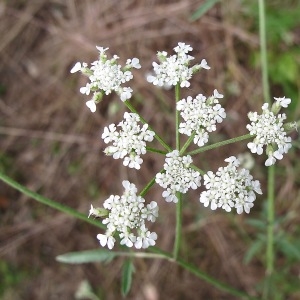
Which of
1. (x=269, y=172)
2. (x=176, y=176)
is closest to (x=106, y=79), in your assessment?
(x=176, y=176)

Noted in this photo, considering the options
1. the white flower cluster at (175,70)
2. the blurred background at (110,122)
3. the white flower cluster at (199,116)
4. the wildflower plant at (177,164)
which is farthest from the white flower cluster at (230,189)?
the blurred background at (110,122)

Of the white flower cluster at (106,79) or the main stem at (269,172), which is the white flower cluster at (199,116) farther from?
the main stem at (269,172)

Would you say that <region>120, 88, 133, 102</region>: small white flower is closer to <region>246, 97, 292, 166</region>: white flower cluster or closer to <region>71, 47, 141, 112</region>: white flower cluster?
<region>71, 47, 141, 112</region>: white flower cluster

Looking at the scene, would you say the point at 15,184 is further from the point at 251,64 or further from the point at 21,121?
the point at 251,64

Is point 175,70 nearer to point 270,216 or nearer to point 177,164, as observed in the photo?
point 177,164

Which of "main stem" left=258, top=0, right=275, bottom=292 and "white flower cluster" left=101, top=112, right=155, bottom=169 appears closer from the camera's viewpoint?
"white flower cluster" left=101, top=112, right=155, bottom=169

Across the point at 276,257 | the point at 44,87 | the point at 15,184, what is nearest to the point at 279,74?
the point at 276,257

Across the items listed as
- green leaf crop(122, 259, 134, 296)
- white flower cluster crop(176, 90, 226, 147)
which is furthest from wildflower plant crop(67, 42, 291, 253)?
green leaf crop(122, 259, 134, 296)
